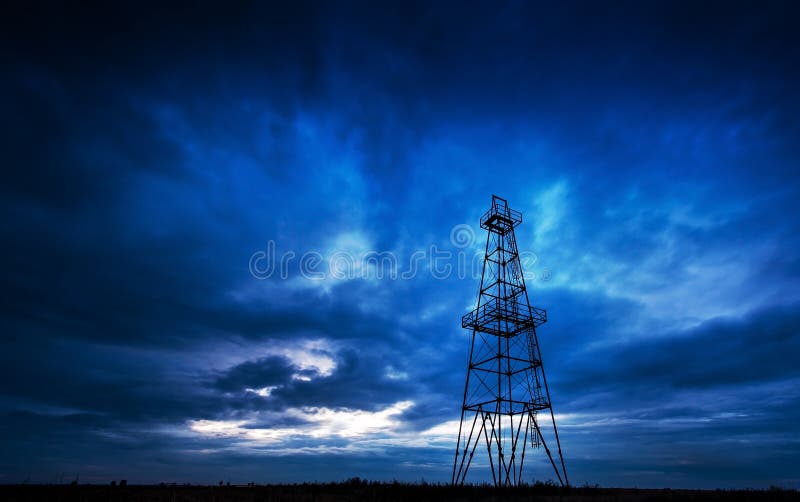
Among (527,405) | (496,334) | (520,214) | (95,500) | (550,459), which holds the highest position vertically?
(520,214)

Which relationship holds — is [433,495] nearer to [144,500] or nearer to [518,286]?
[144,500]

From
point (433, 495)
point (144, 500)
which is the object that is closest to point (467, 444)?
point (433, 495)

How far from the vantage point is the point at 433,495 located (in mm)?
23875

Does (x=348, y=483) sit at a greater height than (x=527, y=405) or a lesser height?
lesser

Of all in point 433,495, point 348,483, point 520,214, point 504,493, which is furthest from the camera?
point 520,214

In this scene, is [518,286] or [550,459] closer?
[550,459]

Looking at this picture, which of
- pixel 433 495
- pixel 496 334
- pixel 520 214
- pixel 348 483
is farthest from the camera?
pixel 520 214

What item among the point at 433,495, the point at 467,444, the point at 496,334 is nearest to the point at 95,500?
the point at 433,495

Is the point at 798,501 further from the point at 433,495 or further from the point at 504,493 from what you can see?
the point at 433,495

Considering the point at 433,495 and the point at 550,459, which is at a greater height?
the point at 550,459

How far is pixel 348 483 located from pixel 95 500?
1674cm

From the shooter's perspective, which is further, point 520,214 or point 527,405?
point 520,214

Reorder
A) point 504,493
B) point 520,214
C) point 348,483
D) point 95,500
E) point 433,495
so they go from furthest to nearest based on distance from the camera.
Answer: point 520,214
point 348,483
point 504,493
point 433,495
point 95,500

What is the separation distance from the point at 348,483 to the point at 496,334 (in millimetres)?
15318
